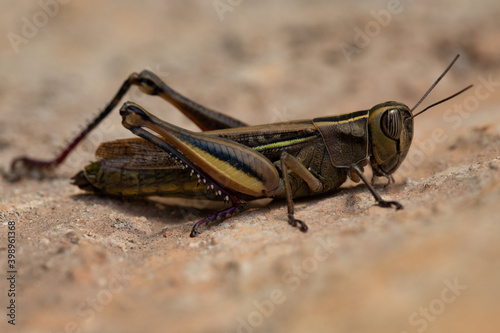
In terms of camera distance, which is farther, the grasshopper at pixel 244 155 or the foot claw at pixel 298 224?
the grasshopper at pixel 244 155

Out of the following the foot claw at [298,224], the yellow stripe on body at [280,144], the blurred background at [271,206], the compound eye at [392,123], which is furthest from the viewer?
the yellow stripe on body at [280,144]

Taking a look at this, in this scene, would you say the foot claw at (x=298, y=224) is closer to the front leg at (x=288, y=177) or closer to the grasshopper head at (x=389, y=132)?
the front leg at (x=288, y=177)

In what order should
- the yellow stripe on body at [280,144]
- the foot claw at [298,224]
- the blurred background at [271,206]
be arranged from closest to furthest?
the blurred background at [271,206] → the foot claw at [298,224] → the yellow stripe on body at [280,144]

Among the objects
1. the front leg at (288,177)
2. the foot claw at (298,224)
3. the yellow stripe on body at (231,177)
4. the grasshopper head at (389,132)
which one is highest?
the grasshopper head at (389,132)

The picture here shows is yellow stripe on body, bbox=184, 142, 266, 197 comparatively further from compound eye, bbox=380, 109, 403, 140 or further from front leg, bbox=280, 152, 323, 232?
compound eye, bbox=380, 109, 403, 140

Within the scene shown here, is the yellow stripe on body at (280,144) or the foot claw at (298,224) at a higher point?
the yellow stripe on body at (280,144)

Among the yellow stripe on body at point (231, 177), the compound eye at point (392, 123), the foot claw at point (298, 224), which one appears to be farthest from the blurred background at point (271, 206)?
the compound eye at point (392, 123)

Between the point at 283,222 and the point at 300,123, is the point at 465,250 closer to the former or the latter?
the point at 283,222
